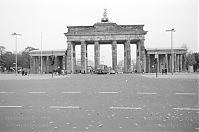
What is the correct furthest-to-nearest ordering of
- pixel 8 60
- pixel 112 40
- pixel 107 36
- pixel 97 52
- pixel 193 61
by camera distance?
pixel 8 60, pixel 193 61, pixel 97 52, pixel 112 40, pixel 107 36

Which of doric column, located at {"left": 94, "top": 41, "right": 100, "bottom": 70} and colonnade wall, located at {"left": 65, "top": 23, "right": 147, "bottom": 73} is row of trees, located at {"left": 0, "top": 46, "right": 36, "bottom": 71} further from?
doric column, located at {"left": 94, "top": 41, "right": 100, "bottom": 70}

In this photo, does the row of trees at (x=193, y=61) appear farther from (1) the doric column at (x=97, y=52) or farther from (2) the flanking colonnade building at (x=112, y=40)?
(1) the doric column at (x=97, y=52)

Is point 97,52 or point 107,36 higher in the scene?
point 107,36

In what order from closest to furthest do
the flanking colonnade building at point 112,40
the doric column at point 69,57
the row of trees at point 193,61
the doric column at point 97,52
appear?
the flanking colonnade building at point 112,40 → the doric column at point 69,57 → the doric column at point 97,52 → the row of trees at point 193,61

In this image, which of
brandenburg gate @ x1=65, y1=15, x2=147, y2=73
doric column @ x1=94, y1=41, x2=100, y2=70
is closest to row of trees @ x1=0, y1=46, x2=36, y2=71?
brandenburg gate @ x1=65, y1=15, x2=147, y2=73

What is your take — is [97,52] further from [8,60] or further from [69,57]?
[8,60]

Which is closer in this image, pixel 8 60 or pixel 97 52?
pixel 97 52

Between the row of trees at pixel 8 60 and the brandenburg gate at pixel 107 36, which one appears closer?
the brandenburg gate at pixel 107 36

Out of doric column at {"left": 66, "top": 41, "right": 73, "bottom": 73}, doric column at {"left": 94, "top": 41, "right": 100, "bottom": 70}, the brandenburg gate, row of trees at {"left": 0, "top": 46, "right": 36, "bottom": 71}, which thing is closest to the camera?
the brandenburg gate

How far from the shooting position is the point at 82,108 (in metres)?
10.1

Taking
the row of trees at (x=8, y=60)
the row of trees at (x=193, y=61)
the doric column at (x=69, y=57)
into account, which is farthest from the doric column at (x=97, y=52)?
the row of trees at (x=8, y=60)

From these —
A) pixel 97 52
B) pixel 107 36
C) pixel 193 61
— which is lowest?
pixel 193 61

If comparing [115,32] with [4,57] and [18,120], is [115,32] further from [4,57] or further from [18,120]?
[18,120]

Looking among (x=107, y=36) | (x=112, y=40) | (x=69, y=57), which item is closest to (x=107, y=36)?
(x=107, y=36)
